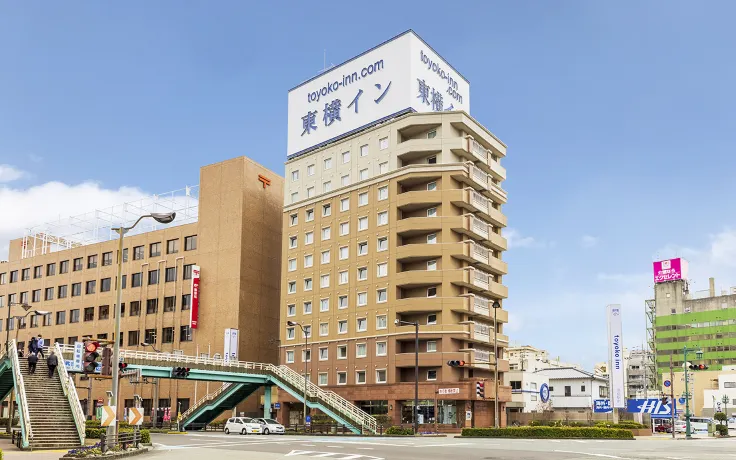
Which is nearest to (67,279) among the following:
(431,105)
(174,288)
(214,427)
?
(174,288)

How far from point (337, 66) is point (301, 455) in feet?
208

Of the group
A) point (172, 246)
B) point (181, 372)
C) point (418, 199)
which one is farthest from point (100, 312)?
point (418, 199)

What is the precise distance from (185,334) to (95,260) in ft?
72.4

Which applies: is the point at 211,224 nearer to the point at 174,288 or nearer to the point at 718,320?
the point at 174,288

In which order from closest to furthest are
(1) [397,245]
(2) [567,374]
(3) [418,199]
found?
1. (3) [418,199]
2. (1) [397,245]
3. (2) [567,374]

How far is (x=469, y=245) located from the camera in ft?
255

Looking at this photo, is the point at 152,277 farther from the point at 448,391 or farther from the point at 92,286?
the point at 448,391

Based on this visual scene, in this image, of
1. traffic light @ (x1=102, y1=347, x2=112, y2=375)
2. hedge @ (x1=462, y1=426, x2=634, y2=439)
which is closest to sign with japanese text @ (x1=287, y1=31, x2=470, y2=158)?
hedge @ (x1=462, y1=426, x2=634, y2=439)

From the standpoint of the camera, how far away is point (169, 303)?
9769 cm

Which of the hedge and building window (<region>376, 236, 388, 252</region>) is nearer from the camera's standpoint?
the hedge

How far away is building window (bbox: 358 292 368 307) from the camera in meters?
80.6

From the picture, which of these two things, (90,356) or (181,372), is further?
(181,372)

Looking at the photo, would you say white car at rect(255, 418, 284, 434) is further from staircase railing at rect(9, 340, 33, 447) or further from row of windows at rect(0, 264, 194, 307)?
row of windows at rect(0, 264, 194, 307)

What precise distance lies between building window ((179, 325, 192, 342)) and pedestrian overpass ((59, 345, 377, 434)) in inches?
555
